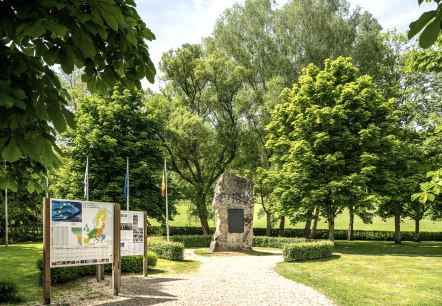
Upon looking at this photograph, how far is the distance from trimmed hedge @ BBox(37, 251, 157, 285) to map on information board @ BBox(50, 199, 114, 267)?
2243 millimetres

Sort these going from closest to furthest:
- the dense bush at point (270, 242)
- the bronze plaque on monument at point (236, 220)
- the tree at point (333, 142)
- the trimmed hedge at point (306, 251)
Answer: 1. the trimmed hedge at point (306, 251)
2. the bronze plaque on monument at point (236, 220)
3. the tree at point (333, 142)
4. the dense bush at point (270, 242)

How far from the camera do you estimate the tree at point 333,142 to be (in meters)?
25.4

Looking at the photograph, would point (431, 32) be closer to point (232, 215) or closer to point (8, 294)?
point (8, 294)

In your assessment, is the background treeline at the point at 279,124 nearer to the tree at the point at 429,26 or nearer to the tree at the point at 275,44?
the tree at the point at 275,44

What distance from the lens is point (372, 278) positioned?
1460cm

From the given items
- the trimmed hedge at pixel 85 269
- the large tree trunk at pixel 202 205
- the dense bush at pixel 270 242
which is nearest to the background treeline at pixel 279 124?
the large tree trunk at pixel 202 205

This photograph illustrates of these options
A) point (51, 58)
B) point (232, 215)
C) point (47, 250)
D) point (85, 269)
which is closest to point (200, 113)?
point (232, 215)

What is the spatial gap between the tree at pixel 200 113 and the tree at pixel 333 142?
7.57 m

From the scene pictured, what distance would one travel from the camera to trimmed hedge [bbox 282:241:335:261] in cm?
1980

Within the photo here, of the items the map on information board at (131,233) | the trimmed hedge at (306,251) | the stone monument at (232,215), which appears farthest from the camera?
the stone monument at (232,215)

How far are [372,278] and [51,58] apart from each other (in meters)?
14.1

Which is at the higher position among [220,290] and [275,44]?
[275,44]

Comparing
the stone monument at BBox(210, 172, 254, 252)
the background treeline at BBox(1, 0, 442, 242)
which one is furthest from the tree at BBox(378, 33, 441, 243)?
the stone monument at BBox(210, 172, 254, 252)

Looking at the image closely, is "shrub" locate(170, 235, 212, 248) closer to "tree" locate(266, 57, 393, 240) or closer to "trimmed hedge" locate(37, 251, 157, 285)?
"tree" locate(266, 57, 393, 240)
